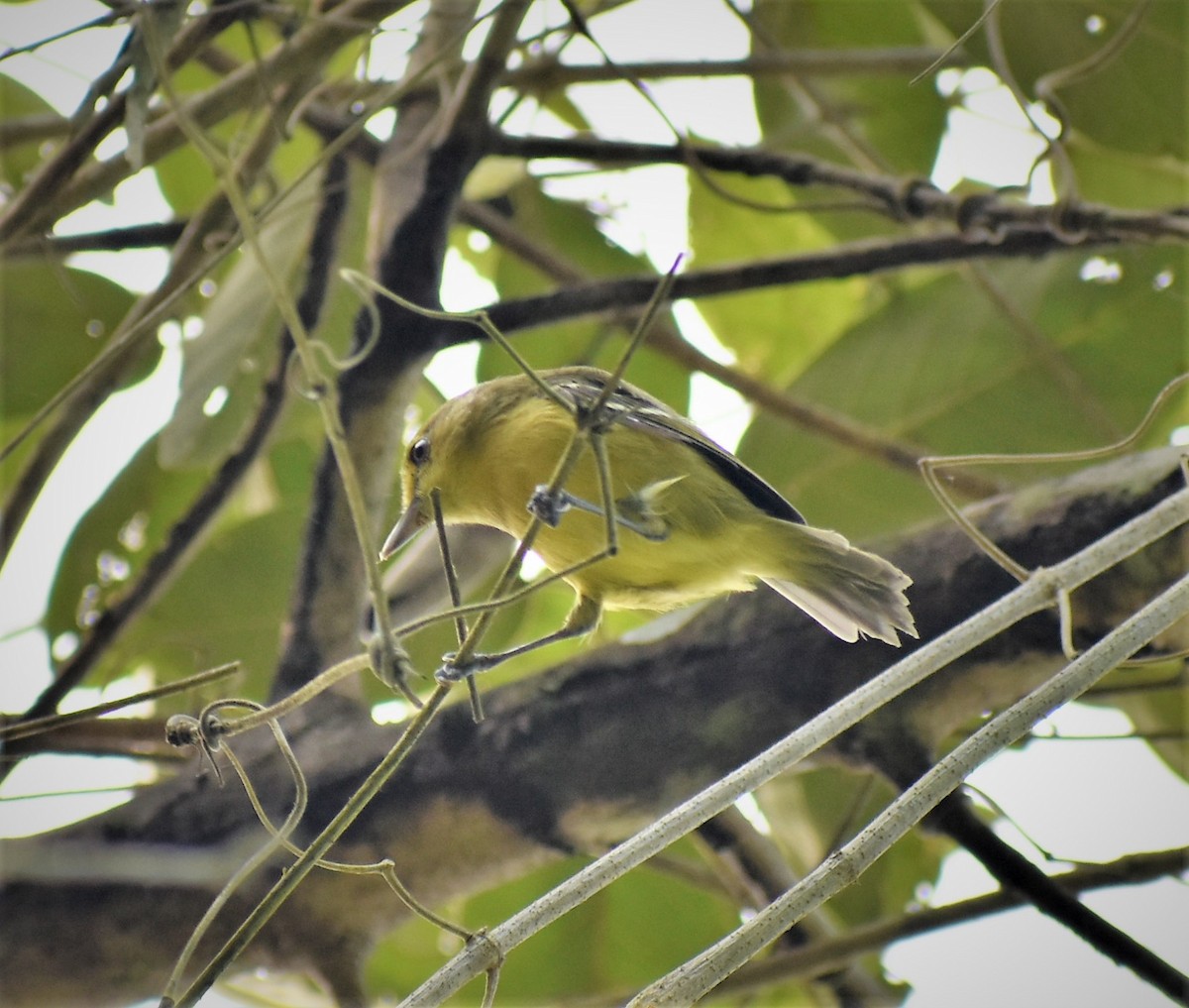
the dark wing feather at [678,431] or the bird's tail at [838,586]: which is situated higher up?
the dark wing feather at [678,431]

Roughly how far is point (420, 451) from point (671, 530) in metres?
0.64

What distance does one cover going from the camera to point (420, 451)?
94.1 inches

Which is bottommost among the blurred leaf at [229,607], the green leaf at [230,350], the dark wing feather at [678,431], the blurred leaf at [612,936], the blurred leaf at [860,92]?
the blurred leaf at [612,936]

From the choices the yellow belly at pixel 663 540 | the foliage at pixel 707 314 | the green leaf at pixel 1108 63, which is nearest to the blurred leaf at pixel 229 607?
the foliage at pixel 707 314

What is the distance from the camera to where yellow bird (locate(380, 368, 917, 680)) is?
1.89 metres

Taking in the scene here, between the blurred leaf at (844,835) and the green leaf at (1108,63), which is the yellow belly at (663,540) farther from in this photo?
the green leaf at (1108,63)

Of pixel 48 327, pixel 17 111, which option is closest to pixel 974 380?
pixel 48 327

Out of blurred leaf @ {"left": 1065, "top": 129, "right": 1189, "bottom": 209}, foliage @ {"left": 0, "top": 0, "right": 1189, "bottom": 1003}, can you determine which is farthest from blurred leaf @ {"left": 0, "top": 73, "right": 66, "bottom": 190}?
blurred leaf @ {"left": 1065, "top": 129, "right": 1189, "bottom": 209}

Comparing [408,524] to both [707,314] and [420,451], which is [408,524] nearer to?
[420,451]

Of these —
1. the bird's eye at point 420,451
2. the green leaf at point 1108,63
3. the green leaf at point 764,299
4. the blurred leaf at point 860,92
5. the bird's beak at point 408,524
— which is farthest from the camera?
the green leaf at point 764,299

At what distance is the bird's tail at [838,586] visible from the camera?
1.89 metres

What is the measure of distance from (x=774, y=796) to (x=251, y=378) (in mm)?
1464

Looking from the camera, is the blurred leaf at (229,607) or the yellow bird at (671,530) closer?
the yellow bird at (671,530)

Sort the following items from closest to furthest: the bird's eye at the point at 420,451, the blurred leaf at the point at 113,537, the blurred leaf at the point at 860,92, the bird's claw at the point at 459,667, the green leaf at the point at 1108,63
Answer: the bird's claw at the point at 459,667 → the bird's eye at the point at 420,451 → the green leaf at the point at 1108,63 → the blurred leaf at the point at 113,537 → the blurred leaf at the point at 860,92
